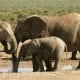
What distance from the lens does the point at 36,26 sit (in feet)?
53.5

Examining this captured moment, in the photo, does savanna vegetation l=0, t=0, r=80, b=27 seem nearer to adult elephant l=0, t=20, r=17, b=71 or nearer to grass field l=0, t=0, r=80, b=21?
grass field l=0, t=0, r=80, b=21

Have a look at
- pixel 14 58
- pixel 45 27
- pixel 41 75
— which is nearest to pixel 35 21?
pixel 45 27

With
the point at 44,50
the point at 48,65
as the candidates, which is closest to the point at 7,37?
the point at 44,50

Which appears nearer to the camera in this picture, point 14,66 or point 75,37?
point 14,66

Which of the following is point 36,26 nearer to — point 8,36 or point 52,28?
point 52,28

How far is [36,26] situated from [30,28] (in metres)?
0.22

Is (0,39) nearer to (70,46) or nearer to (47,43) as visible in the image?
(47,43)

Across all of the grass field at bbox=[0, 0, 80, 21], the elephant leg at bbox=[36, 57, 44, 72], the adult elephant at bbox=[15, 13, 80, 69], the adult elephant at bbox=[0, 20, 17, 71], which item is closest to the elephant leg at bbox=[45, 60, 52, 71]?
the elephant leg at bbox=[36, 57, 44, 72]

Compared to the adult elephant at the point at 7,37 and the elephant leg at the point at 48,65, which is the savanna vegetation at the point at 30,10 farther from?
the adult elephant at the point at 7,37

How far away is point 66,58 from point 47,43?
380cm

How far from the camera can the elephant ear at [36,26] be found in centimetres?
1617

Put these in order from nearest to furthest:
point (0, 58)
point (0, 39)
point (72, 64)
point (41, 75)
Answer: point (41, 75) < point (0, 39) < point (72, 64) < point (0, 58)

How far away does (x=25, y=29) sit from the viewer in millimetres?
16219

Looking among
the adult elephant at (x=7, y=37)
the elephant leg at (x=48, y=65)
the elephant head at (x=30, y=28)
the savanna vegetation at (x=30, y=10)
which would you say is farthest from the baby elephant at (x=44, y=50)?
the savanna vegetation at (x=30, y=10)
